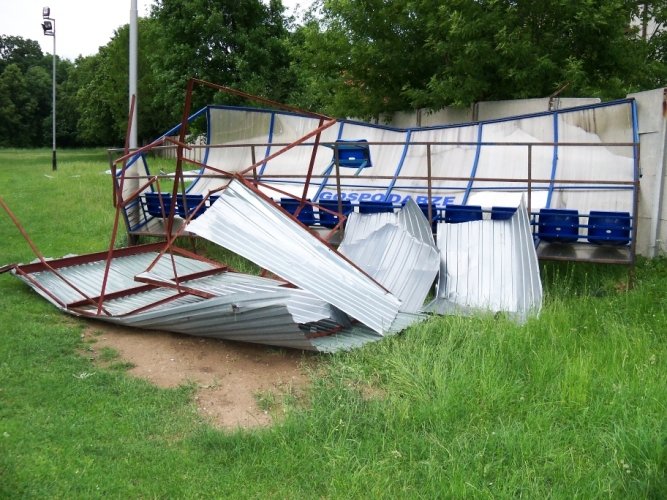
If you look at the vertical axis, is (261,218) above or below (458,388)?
above

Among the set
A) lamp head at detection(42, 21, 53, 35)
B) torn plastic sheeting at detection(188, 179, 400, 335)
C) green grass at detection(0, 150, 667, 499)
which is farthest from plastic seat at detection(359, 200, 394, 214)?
lamp head at detection(42, 21, 53, 35)

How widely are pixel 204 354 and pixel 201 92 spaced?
1807 centimetres

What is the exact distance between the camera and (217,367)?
18.1 feet

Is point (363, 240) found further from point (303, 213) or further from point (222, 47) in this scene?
point (222, 47)

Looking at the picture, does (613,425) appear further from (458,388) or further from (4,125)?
(4,125)

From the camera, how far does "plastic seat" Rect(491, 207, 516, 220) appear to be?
8195mm

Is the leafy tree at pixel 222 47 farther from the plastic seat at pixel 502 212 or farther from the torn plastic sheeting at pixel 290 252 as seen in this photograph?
the torn plastic sheeting at pixel 290 252

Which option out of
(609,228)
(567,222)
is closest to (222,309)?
(567,222)

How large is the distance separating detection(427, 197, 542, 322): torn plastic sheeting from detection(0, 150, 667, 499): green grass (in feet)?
1.68

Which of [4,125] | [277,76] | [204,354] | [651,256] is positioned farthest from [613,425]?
[4,125]

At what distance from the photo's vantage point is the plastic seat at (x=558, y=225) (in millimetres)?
7816

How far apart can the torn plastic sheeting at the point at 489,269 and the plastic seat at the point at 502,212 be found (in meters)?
0.93

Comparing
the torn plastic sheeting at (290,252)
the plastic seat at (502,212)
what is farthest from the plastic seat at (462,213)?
the torn plastic sheeting at (290,252)

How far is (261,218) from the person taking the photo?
6109 mm
